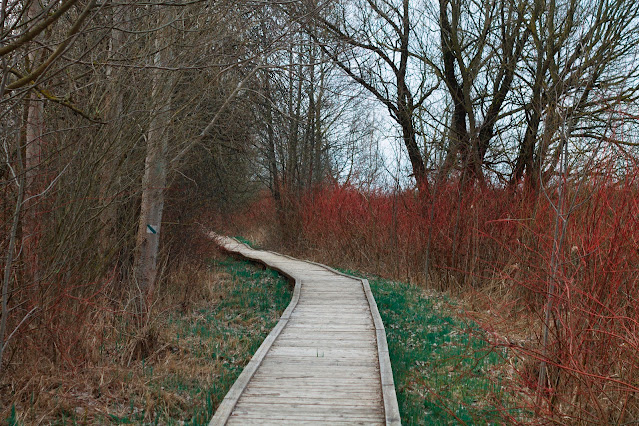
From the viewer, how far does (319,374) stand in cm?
496

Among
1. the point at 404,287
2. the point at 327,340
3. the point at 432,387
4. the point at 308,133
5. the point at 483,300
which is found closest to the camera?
the point at 432,387

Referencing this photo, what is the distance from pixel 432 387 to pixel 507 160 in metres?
6.72

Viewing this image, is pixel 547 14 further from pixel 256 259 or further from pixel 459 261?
pixel 256 259

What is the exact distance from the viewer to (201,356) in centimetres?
641

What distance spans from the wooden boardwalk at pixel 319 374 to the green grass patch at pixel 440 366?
325 mm

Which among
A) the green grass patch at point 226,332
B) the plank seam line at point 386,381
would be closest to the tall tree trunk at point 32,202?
the green grass patch at point 226,332

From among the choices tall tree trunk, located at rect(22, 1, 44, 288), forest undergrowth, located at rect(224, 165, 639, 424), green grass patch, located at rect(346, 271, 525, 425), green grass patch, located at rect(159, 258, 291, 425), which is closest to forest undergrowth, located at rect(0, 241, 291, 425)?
green grass patch, located at rect(159, 258, 291, 425)

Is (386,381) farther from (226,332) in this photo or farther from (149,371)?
(226,332)

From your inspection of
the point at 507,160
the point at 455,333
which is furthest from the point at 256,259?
the point at 455,333

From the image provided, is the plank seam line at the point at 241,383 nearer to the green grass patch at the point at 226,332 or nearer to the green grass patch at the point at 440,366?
the green grass patch at the point at 226,332

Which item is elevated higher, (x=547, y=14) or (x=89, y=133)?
(x=547, y=14)

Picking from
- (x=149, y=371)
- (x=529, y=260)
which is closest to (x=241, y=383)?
(x=149, y=371)

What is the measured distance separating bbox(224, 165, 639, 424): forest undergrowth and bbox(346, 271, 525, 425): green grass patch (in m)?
0.22

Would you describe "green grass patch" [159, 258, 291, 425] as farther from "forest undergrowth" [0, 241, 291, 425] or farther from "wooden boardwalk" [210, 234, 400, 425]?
"wooden boardwalk" [210, 234, 400, 425]
